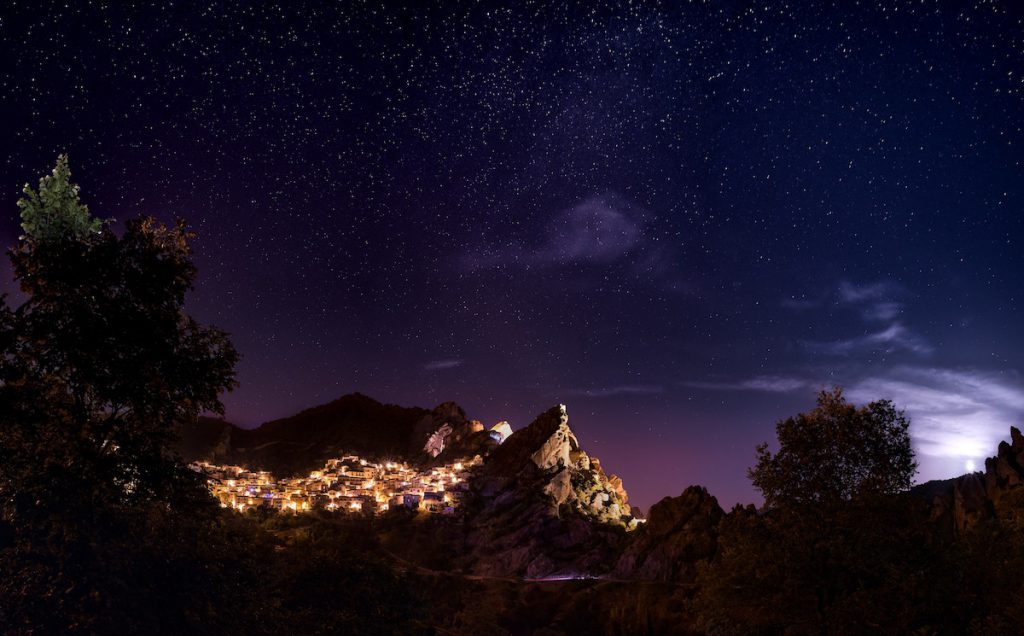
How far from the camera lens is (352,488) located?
485ft

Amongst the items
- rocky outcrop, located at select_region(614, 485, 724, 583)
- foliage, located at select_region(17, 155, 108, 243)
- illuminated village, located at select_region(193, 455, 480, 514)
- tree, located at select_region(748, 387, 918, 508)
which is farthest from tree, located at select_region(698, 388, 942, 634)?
illuminated village, located at select_region(193, 455, 480, 514)

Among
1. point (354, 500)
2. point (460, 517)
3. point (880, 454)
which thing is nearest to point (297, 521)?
point (354, 500)

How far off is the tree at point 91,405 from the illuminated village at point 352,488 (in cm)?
11171

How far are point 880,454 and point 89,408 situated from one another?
1136 inches

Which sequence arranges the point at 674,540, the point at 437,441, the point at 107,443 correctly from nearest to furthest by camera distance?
the point at 107,443
the point at 674,540
the point at 437,441

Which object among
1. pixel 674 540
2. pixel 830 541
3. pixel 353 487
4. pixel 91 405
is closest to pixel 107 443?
pixel 91 405

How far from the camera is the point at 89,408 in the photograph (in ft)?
49.5

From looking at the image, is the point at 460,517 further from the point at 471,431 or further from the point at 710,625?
the point at 710,625

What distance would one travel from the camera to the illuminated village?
5108 inches

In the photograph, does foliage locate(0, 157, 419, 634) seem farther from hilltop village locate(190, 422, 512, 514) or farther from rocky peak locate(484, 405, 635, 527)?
rocky peak locate(484, 405, 635, 527)

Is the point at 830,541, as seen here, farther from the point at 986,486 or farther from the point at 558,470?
the point at 558,470

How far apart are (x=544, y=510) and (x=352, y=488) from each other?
5639 centimetres

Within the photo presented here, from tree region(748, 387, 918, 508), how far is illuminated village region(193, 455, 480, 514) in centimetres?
11019

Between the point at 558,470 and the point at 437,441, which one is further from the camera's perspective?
the point at 437,441
